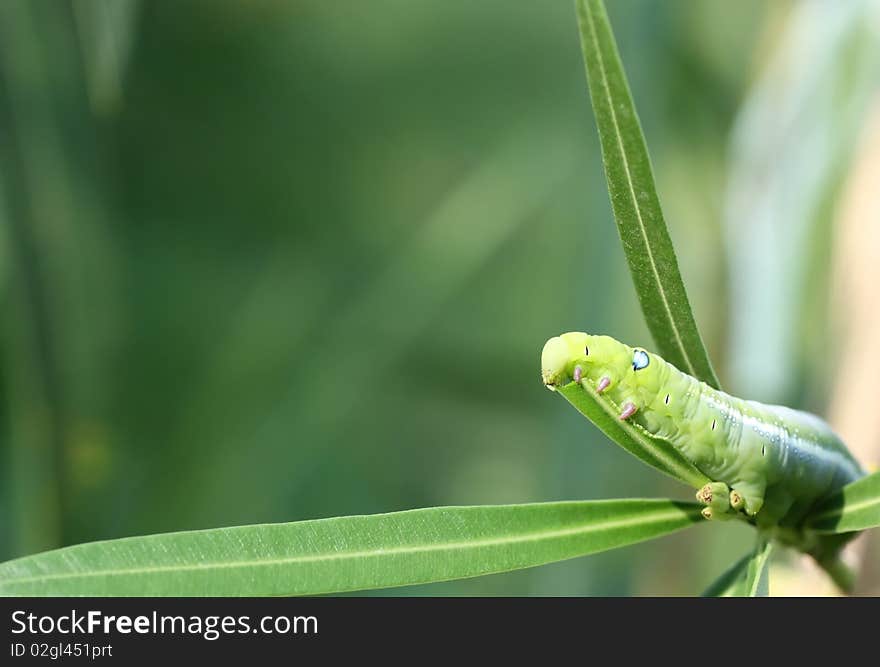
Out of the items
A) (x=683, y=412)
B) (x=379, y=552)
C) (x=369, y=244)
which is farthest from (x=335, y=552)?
(x=369, y=244)

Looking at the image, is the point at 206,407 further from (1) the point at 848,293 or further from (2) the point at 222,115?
(1) the point at 848,293

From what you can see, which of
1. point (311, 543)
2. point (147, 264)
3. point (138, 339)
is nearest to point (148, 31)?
point (147, 264)

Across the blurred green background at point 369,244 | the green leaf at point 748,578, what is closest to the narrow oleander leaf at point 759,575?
the green leaf at point 748,578

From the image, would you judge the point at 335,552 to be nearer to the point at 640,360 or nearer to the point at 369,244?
the point at 640,360

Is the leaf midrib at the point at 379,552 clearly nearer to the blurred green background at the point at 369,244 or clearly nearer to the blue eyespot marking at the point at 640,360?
the blue eyespot marking at the point at 640,360

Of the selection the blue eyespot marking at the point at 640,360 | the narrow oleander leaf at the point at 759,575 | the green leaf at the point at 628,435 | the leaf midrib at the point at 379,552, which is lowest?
the narrow oleander leaf at the point at 759,575

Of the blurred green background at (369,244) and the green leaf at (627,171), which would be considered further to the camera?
the blurred green background at (369,244)
